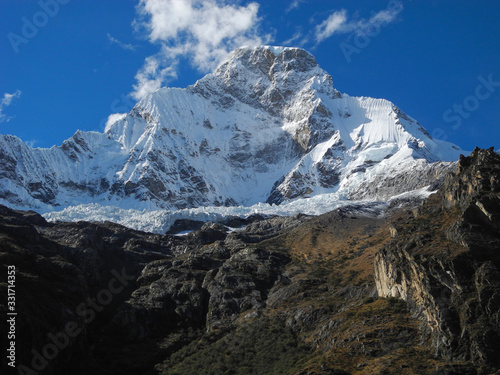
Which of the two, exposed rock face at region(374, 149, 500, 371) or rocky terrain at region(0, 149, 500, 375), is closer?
exposed rock face at region(374, 149, 500, 371)

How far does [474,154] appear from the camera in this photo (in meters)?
65.9

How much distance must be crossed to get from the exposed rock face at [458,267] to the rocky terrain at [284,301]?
13 cm

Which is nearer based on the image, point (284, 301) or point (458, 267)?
point (458, 267)

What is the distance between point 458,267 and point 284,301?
1537 inches

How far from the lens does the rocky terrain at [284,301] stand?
4934cm

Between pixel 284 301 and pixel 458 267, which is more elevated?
pixel 284 301

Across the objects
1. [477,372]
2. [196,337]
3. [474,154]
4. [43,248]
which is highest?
[43,248]

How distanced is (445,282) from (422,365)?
9.28m

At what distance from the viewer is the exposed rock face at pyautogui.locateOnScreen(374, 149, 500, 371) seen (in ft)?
150

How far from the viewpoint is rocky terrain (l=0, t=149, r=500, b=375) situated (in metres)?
49.3

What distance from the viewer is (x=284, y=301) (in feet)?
281

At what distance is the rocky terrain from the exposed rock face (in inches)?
5.0

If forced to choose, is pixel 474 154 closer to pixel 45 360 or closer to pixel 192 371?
pixel 192 371

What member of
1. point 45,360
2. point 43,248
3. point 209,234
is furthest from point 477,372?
point 209,234
